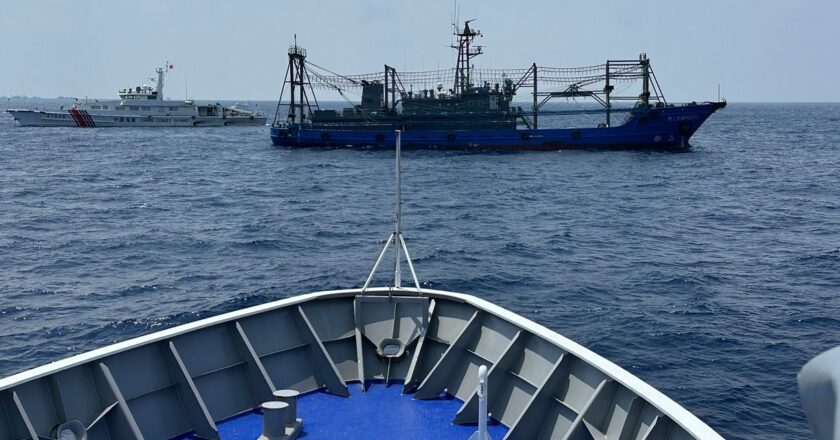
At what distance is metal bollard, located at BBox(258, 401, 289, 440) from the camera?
9.72 m

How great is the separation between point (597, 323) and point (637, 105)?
62.0 m

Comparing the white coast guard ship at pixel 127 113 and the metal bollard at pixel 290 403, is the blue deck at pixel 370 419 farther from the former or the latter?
the white coast guard ship at pixel 127 113

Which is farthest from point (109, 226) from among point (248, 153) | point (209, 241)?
point (248, 153)

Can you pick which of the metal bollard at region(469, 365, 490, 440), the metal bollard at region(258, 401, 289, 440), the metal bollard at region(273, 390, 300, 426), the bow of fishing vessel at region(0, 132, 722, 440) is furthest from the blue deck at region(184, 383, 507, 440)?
the metal bollard at region(469, 365, 490, 440)

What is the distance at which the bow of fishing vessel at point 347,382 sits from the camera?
8.95 meters

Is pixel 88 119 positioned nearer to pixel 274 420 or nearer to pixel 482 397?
pixel 274 420

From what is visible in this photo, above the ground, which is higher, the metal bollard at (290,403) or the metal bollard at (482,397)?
the metal bollard at (482,397)

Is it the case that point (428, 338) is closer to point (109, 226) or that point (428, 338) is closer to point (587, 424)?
point (587, 424)

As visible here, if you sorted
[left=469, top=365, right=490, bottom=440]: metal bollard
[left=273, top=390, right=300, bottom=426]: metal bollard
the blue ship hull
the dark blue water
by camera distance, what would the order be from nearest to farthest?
[left=469, top=365, right=490, bottom=440]: metal bollard, [left=273, top=390, right=300, bottom=426]: metal bollard, the dark blue water, the blue ship hull

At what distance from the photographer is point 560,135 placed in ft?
285

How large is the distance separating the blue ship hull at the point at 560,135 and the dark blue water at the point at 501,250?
4.08 meters

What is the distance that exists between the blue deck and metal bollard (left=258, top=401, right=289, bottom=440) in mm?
367

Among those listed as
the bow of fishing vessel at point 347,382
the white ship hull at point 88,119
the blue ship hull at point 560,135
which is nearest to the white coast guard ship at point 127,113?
the white ship hull at point 88,119

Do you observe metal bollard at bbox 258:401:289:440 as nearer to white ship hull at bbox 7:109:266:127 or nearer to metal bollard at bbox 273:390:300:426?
metal bollard at bbox 273:390:300:426
